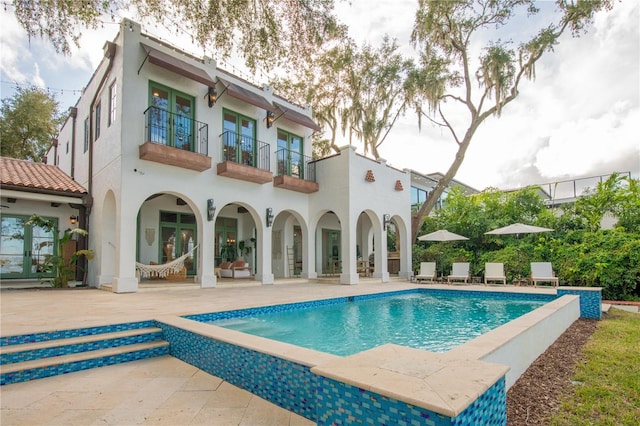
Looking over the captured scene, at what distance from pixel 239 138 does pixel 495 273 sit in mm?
9849

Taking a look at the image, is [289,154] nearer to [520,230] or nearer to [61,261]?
[61,261]

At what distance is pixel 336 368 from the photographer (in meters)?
2.01

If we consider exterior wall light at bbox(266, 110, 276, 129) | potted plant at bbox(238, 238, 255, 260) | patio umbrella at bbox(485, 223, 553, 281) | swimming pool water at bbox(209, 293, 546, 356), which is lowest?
swimming pool water at bbox(209, 293, 546, 356)

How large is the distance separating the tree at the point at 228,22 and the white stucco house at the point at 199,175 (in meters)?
3.70

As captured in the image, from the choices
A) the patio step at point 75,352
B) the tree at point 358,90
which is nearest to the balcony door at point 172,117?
the patio step at point 75,352

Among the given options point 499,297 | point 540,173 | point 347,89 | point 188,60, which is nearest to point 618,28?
point 499,297

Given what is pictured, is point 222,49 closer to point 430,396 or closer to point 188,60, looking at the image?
point 188,60

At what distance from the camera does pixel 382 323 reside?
6.73 meters

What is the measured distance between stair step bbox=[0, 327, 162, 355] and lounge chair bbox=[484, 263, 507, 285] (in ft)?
35.0

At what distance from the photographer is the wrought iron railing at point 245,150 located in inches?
453

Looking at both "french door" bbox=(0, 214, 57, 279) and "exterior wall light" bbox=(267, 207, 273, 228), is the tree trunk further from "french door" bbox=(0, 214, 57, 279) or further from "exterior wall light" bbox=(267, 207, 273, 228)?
"french door" bbox=(0, 214, 57, 279)

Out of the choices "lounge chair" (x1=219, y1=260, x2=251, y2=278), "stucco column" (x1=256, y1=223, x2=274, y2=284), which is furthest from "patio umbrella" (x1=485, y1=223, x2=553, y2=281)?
"lounge chair" (x1=219, y1=260, x2=251, y2=278)

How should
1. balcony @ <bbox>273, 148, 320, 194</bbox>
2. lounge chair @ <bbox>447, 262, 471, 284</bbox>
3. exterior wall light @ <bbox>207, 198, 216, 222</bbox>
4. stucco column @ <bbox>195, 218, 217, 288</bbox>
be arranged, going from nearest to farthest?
1. stucco column @ <bbox>195, 218, 217, 288</bbox>
2. exterior wall light @ <bbox>207, 198, 216, 222</bbox>
3. balcony @ <bbox>273, 148, 320, 194</bbox>
4. lounge chair @ <bbox>447, 262, 471, 284</bbox>

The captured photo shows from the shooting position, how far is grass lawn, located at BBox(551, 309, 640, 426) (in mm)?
2695
